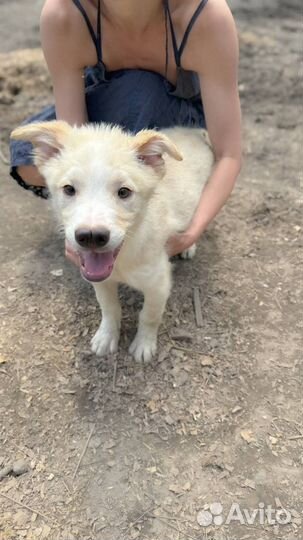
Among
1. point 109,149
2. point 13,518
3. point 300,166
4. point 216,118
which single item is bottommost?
point 13,518

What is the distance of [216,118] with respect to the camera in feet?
9.30

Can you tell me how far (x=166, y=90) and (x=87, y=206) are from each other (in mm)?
1499

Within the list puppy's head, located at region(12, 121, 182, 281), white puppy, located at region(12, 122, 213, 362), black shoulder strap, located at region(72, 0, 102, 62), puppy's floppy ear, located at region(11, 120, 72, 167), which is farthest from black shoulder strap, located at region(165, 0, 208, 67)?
puppy's floppy ear, located at region(11, 120, 72, 167)

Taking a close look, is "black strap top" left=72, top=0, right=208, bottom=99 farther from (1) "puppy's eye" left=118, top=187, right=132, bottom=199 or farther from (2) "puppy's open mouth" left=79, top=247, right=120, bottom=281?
(2) "puppy's open mouth" left=79, top=247, right=120, bottom=281

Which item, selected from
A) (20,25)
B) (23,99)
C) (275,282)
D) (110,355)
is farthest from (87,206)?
(20,25)

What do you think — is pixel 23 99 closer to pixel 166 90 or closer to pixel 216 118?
pixel 166 90

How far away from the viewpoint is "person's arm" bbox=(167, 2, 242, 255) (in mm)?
2586

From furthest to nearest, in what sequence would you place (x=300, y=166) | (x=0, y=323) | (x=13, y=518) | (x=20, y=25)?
(x=20, y=25) → (x=300, y=166) → (x=0, y=323) → (x=13, y=518)

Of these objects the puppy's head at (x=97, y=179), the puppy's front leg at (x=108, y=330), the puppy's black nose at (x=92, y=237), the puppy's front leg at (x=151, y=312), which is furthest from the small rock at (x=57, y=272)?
the puppy's black nose at (x=92, y=237)

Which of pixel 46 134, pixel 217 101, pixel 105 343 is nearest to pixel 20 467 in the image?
pixel 105 343

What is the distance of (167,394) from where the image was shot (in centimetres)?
260

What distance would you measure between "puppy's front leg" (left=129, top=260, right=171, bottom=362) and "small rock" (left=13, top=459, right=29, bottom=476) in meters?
0.78

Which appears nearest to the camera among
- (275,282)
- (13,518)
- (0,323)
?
(13,518)

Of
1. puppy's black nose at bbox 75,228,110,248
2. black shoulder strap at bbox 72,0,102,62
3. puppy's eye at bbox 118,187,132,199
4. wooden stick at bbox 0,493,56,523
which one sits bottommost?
wooden stick at bbox 0,493,56,523
